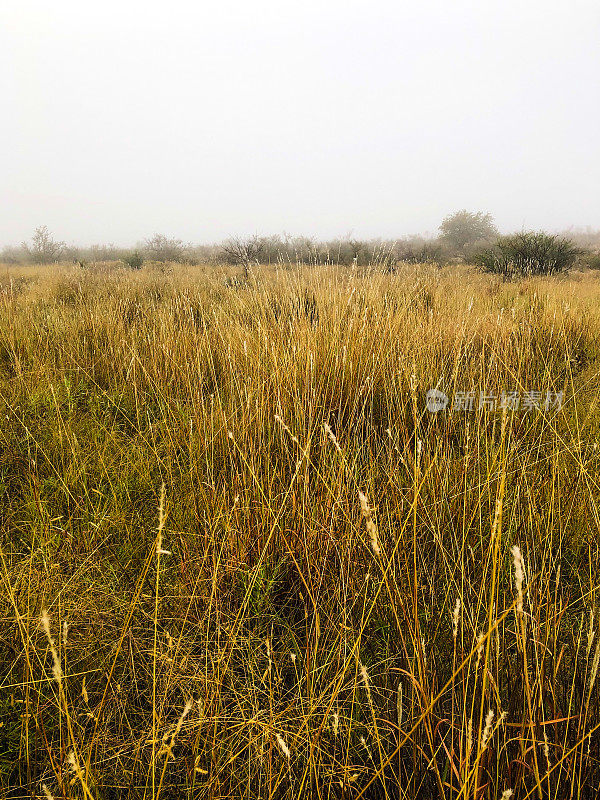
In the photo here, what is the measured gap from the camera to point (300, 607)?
4.10 feet

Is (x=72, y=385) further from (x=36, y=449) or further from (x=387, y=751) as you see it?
(x=387, y=751)

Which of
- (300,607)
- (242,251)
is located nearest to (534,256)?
(242,251)

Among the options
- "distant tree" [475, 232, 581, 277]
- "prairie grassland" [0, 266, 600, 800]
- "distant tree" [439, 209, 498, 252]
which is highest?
"distant tree" [439, 209, 498, 252]

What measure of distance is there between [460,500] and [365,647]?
22.7 inches

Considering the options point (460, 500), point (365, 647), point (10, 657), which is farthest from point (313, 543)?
point (10, 657)

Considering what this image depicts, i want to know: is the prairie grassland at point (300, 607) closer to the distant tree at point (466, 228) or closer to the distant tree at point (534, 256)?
the distant tree at point (534, 256)

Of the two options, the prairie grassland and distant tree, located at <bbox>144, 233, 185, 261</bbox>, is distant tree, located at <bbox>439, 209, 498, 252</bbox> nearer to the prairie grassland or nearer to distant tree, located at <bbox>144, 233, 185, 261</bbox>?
distant tree, located at <bbox>144, 233, 185, 261</bbox>

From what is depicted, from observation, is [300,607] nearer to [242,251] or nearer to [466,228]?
[242,251]

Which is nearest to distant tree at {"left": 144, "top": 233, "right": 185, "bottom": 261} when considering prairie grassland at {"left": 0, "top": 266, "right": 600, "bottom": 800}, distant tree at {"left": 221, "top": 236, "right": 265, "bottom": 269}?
distant tree at {"left": 221, "top": 236, "right": 265, "bottom": 269}

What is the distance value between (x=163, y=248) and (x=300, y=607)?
69.0 ft

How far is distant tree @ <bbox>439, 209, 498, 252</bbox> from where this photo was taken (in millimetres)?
24906

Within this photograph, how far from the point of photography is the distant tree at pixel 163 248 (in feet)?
58.3

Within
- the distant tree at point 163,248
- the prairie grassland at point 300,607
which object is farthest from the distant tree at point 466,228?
the prairie grassland at point 300,607

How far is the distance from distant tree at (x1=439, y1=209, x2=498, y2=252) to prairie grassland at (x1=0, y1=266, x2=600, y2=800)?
2518cm
